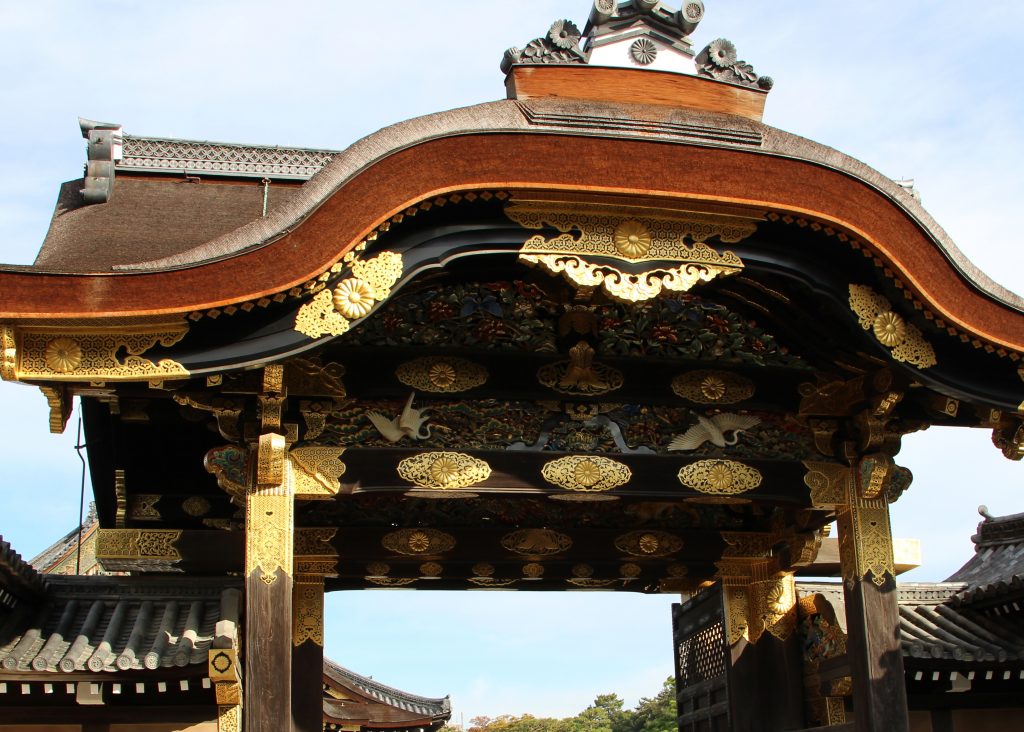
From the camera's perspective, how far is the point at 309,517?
997cm

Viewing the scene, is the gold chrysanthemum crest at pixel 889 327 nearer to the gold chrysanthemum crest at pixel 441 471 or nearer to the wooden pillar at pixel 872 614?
the wooden pillar at pixel 872 614

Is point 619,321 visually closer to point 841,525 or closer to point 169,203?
point 841,525

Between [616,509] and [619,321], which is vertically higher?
[619,321]

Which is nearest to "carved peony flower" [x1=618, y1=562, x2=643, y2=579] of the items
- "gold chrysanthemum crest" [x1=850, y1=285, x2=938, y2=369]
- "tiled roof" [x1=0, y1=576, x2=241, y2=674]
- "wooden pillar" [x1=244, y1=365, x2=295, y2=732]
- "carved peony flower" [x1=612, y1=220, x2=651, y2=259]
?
"tiled roof" [x1=0, y1=576, x2=241, y2=674]

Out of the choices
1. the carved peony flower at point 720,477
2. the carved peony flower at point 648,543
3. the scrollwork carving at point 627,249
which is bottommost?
the carved peony flower at point 648,543

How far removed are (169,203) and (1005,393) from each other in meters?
7.25

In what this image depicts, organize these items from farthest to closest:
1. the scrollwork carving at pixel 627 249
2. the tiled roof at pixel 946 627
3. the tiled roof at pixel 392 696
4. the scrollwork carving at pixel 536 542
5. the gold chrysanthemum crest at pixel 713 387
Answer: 1. the tiled roof at pixel 392 696
2. the scrollwork carving at pixel 536 542
3. the tiled roof at pixel 946 627
4. the gold chrysanthemum crest at pixel 713 387
5. the scrollwork carving at pixel 627 249

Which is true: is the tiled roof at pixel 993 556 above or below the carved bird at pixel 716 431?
below

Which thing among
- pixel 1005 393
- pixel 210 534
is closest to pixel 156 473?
pixel 210 534

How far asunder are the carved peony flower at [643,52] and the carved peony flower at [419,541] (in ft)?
14.0

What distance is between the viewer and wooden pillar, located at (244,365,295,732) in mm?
7391

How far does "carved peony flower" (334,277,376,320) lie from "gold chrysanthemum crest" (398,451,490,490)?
147 centimetres

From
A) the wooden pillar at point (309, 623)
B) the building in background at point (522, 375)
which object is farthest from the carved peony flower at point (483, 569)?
the wooden pillar at point (309, 623)

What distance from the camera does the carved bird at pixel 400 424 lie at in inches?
339
